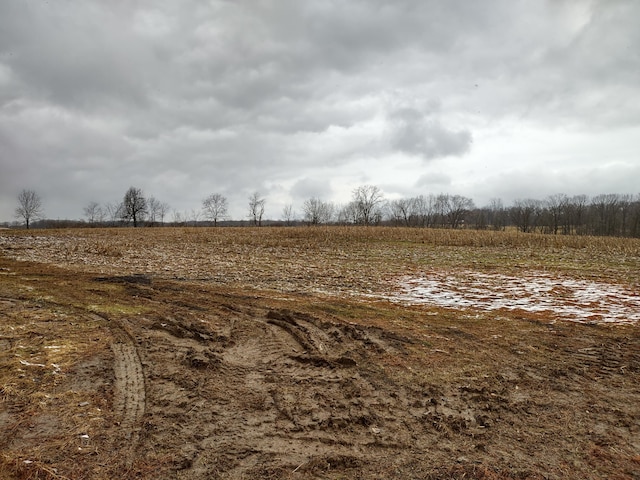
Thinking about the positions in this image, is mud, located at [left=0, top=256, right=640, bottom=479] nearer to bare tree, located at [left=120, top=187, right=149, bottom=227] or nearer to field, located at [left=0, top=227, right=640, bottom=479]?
field, located at [left=0, top=227, right=640, bottom=479]

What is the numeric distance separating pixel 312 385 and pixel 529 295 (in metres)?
8.96

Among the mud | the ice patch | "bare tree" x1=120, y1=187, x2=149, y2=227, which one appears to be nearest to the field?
the mud

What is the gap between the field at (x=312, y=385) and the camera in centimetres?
327

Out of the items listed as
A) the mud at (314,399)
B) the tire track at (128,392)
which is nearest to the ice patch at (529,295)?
the mud at (314,399)

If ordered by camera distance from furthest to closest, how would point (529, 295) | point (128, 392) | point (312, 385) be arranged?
point (529, 295) → point (312, 385) → point (128, 392)

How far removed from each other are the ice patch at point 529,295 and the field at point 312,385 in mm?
129

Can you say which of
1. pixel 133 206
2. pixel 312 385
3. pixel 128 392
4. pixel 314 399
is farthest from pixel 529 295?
pixel 133 206

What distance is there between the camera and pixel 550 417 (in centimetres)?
405

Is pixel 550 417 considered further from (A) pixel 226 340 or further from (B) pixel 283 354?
(A) pixel 226 340

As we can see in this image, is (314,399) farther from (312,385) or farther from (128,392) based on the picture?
(128,392)

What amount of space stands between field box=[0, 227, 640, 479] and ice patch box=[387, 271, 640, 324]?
0.13 meters

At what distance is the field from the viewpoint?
10.7ft

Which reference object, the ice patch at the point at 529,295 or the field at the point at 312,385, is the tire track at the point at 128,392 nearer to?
the field at the point at 312,385

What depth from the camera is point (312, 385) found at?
15.4ft
